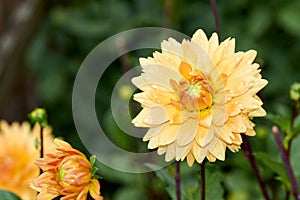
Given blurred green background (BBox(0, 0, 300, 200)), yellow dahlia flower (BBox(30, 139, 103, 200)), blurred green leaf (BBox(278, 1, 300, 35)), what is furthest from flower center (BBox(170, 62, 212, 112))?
blurred green leaf (BBox(278, 1, 300, 35))

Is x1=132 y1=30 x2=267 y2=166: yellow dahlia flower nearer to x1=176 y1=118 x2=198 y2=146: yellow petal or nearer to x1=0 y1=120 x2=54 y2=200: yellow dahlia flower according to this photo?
x1=176 y1=118 x2=198 y2=146: yellow petal

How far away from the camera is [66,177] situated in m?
0.72

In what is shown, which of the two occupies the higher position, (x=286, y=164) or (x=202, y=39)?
(x=202, y=39)

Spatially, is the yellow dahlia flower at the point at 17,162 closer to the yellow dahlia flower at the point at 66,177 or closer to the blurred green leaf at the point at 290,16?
the yellow dahlia flower at the point at 66,177

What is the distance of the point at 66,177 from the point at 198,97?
166 millimetres

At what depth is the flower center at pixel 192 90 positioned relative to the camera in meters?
0.77

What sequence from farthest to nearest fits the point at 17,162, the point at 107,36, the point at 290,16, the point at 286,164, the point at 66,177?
1. the point at 107,36
2. the point at 290,16
3. the point at 17,162
4. the point at 286,164
5. the point at 66,177

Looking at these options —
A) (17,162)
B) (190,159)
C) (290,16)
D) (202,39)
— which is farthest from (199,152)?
(290,16)

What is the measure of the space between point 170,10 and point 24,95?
74 centimetres

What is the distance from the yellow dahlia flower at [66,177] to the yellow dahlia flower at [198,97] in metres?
0.07

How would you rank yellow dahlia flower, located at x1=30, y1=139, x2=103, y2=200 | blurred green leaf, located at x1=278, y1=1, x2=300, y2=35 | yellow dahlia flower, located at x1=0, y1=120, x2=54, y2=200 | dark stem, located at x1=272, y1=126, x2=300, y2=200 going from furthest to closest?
blurred green leaf, located at x1=278, y1=1, x2=300, y2=35, yellow dahlia flower, located at x1=0, y1=120, x2=54, y2=200, dark stem, located at x1=272, y1=126, x2=300, y2=200, yellow dahlia flower, located at x1=30, y1=139, x2=103, y2=200

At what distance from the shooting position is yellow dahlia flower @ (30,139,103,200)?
72 cm

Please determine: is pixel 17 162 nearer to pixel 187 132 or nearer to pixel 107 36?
pixel 187 132

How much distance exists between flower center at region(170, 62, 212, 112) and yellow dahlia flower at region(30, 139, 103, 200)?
121 millimetres
